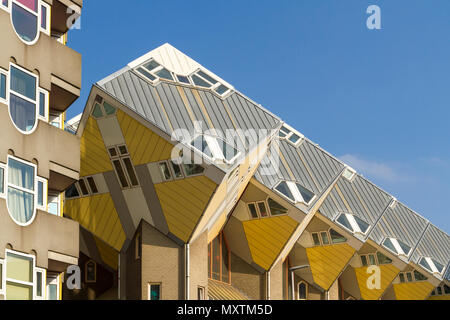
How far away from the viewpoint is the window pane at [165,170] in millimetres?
32125

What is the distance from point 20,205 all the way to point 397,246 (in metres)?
36.2

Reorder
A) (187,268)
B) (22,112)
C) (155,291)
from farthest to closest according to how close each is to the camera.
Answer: (155,291)
(187,268)
(22,112)

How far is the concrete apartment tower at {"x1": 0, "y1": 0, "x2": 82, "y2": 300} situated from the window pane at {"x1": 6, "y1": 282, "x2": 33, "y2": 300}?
0.02 meters

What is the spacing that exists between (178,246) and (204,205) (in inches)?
92.8

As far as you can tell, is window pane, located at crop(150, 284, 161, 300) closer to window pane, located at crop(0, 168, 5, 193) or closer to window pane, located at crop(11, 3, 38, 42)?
window pane, located at crop(11, 3, 38, 42)

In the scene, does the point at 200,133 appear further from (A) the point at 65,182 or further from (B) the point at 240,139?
(A) the point at 65,182

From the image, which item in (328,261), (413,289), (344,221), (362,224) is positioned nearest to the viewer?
(344,221)

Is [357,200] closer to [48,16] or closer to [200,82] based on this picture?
[200,82]

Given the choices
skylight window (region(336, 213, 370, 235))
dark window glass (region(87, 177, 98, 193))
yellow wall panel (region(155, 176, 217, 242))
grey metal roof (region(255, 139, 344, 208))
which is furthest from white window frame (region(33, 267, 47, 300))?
skylight window (region(336, 213, 370, 235))

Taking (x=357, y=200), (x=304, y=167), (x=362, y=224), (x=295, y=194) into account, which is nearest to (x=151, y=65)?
(x=295, y=194)

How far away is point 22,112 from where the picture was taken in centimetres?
2006

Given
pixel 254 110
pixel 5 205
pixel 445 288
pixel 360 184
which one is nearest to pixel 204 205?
pixel 254 110

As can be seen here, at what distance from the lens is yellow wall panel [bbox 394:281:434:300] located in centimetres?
5525

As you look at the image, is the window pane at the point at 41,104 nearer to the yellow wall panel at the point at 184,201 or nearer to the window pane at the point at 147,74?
the yellow wall panel at the point at 184,201
